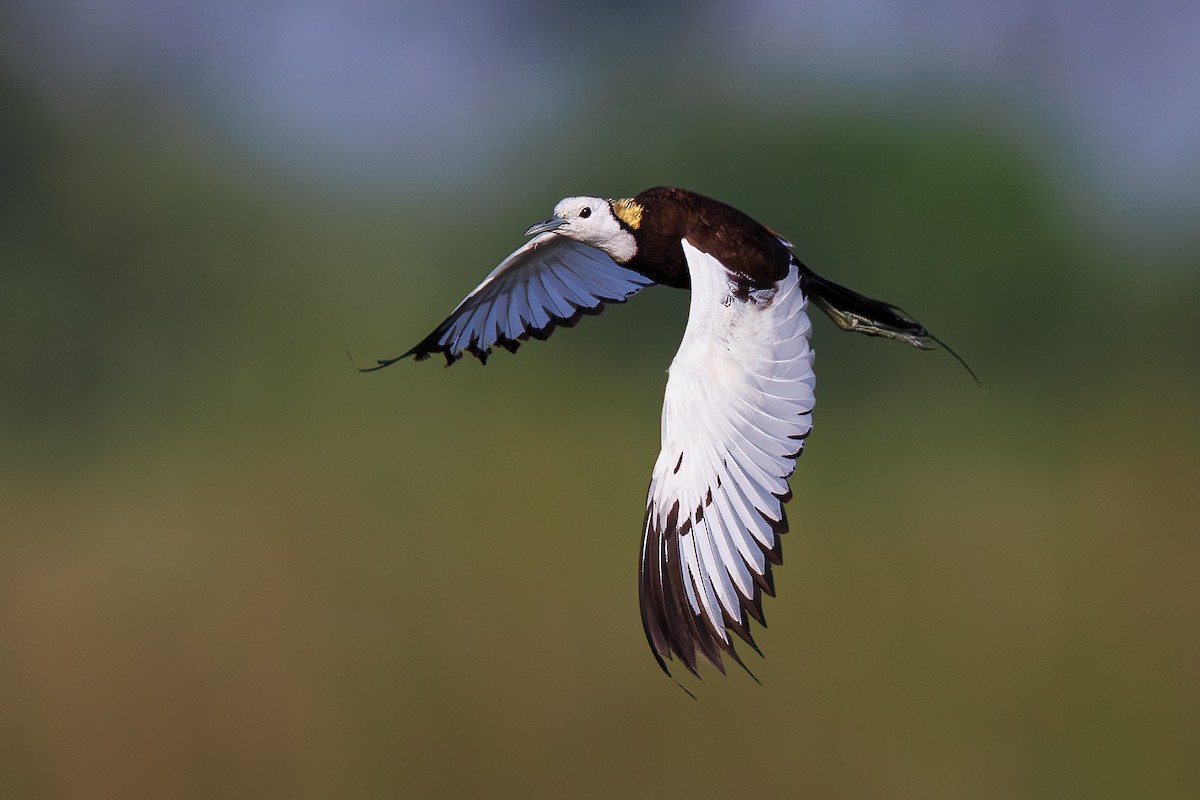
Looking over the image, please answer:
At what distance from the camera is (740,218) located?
142 centimetres

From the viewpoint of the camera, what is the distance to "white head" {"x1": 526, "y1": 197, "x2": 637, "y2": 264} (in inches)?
58.9

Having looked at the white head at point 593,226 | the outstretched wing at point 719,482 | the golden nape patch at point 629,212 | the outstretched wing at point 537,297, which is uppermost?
the golden nape patch at point 629,212

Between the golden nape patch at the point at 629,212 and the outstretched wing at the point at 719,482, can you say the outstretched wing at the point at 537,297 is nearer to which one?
the golden nape patch at the point at 629,212

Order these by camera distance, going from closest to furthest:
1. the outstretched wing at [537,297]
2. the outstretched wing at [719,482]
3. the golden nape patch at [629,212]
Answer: the outstretched wing at [719,482] < the golden nape patch at [629,212] < the outstretched wing at [537,297]

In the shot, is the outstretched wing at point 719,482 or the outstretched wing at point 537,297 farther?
the outstretched wing at point 537,297

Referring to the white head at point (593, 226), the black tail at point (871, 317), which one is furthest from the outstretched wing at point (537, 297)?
the black tail at point (871, 317)

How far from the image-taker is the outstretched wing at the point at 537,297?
1.68 meters

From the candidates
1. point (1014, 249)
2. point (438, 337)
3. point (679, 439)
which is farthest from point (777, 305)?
point (1014, 249)

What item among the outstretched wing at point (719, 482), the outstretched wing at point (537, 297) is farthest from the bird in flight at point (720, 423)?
the outstretched wing at point (537, 297)

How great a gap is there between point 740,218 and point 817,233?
3.17m

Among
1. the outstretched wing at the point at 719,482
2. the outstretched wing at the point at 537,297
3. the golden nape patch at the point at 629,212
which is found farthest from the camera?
the outstretched wing at the point at 537,297

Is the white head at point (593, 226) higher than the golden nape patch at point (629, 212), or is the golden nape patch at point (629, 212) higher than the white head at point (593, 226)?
the golden nape patch at point (629, 212)

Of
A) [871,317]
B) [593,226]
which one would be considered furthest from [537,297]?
[871,317]

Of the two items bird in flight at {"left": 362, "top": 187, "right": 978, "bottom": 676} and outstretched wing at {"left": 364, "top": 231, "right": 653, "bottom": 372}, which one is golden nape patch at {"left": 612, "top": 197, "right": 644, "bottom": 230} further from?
outstretched wing at {"left": 364, "top": 231, "right": 653, "bottom": 372}
